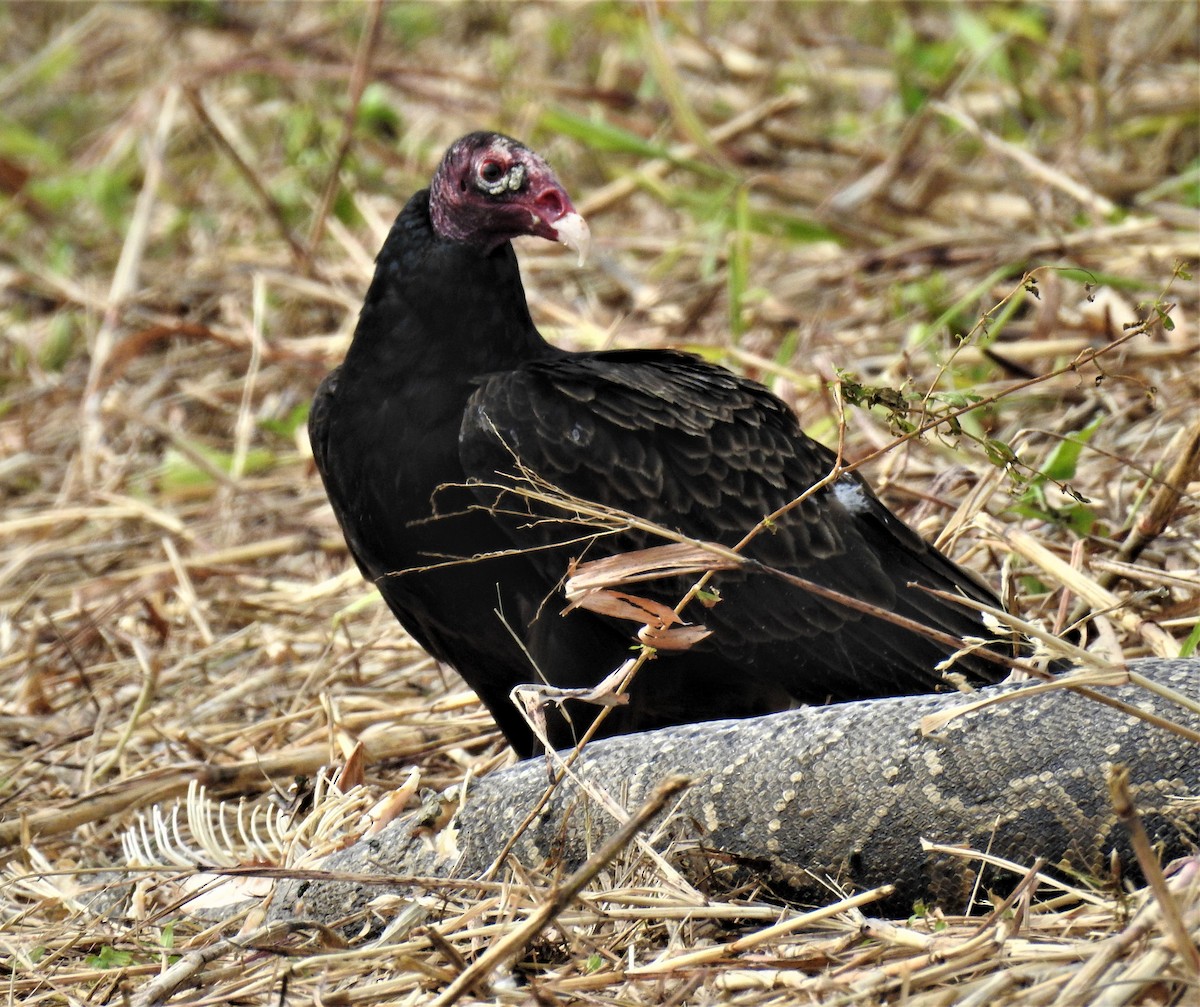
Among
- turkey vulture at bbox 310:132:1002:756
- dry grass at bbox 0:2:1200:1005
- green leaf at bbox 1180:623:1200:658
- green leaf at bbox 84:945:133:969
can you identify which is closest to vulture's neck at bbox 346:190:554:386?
turkey vulture at bbox 310:132:1002:756

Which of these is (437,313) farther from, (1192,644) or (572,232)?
(1192,644)

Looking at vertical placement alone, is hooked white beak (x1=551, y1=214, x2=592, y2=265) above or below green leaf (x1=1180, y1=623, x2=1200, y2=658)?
above

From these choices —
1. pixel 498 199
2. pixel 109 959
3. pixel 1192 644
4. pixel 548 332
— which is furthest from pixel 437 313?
pixel 548 332

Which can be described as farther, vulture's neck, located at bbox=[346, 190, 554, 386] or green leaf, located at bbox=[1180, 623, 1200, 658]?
vulture's neck, located at bbox=[346, 190, 554, 386]

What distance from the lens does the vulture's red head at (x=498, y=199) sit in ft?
12.2

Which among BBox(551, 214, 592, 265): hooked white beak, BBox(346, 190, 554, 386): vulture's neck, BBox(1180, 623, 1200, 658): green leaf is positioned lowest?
BBox(1180, 623, 1200, 658): green leaf

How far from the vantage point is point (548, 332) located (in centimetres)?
614

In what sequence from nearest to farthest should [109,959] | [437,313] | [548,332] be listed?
[109,959] < [437,313] < [548,332]

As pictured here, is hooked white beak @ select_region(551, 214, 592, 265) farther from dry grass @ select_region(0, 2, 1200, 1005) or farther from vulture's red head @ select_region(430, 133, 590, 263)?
dry grass @ select_region(0, 2, 1200, 1005)

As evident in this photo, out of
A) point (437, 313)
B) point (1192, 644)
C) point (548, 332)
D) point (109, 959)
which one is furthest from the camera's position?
point (548, 332)

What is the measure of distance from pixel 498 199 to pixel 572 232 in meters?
0.19

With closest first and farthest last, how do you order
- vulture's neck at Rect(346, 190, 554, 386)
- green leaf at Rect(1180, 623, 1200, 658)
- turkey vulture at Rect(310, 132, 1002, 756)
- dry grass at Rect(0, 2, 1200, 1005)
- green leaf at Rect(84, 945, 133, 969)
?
1. dry grass at Rect(0, 2, 1200, 1005)
2. green leaf at Rect(84, 945, 133, 969)
3. green leaf at Rect(1180, 623, 1200, 658)
4. turkey vulture at Rect(310, 132, 1002, 756)
5. vulture's neck at Rect(346, 190, 554, 386)

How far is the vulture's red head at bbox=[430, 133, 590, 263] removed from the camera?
3.73 metres

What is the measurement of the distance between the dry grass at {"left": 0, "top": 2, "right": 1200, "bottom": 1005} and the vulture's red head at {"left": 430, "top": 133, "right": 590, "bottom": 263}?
2.67ft
